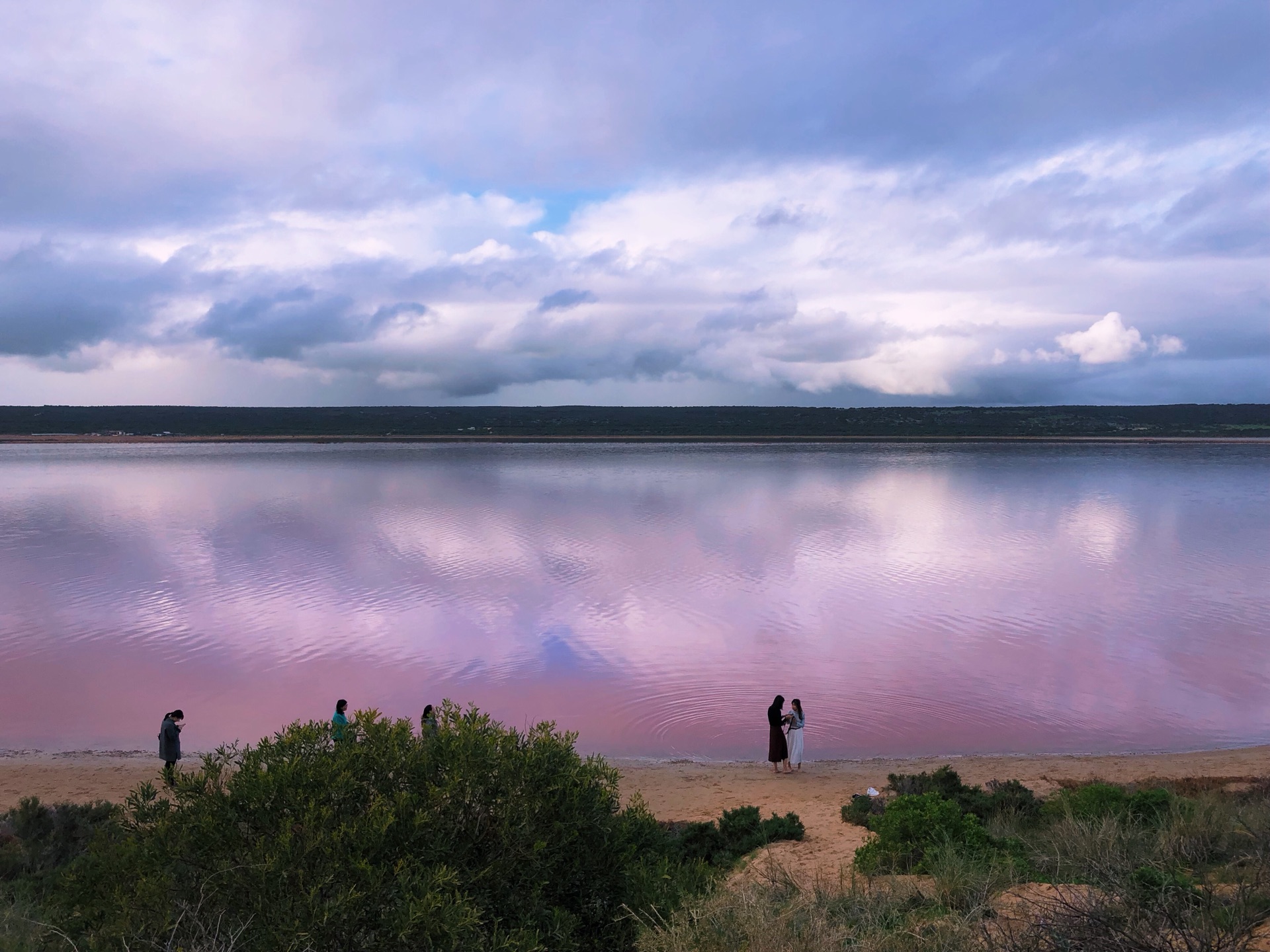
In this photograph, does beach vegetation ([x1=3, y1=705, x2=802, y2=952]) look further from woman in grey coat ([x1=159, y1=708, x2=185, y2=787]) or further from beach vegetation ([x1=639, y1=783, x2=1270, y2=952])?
woman in grey coat ([x1=159, y1=708, x2=185, y2=787])

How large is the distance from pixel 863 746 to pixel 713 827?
4.34m

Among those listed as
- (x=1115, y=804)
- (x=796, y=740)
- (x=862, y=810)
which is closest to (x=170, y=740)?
(x=796, y=740)

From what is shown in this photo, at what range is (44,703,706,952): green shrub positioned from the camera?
12.8 ft

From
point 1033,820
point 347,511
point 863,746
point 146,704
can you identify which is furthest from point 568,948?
point 347,511

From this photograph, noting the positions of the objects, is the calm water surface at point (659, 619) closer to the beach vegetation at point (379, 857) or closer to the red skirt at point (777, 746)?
the red skirt at point (777, 746)

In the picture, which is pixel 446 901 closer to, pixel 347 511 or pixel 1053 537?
pixel 1053 537

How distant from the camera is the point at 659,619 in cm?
1778

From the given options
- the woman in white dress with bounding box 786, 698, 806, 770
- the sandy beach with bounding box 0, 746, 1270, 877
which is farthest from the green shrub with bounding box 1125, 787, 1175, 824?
the woman in white dress with bounding box 786, 698, 806, 770

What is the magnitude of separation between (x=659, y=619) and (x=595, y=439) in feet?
360

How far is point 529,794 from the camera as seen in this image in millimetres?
4641

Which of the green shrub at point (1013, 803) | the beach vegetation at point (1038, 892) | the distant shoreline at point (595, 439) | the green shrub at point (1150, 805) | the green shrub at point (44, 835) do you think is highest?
the distant shoreline at point (595, 439)

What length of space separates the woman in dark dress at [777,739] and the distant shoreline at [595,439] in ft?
345

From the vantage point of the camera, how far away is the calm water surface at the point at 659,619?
41.4ft

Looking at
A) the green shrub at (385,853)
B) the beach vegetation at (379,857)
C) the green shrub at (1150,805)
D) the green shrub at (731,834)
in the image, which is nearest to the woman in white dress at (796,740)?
the green shrub at (731,834)
